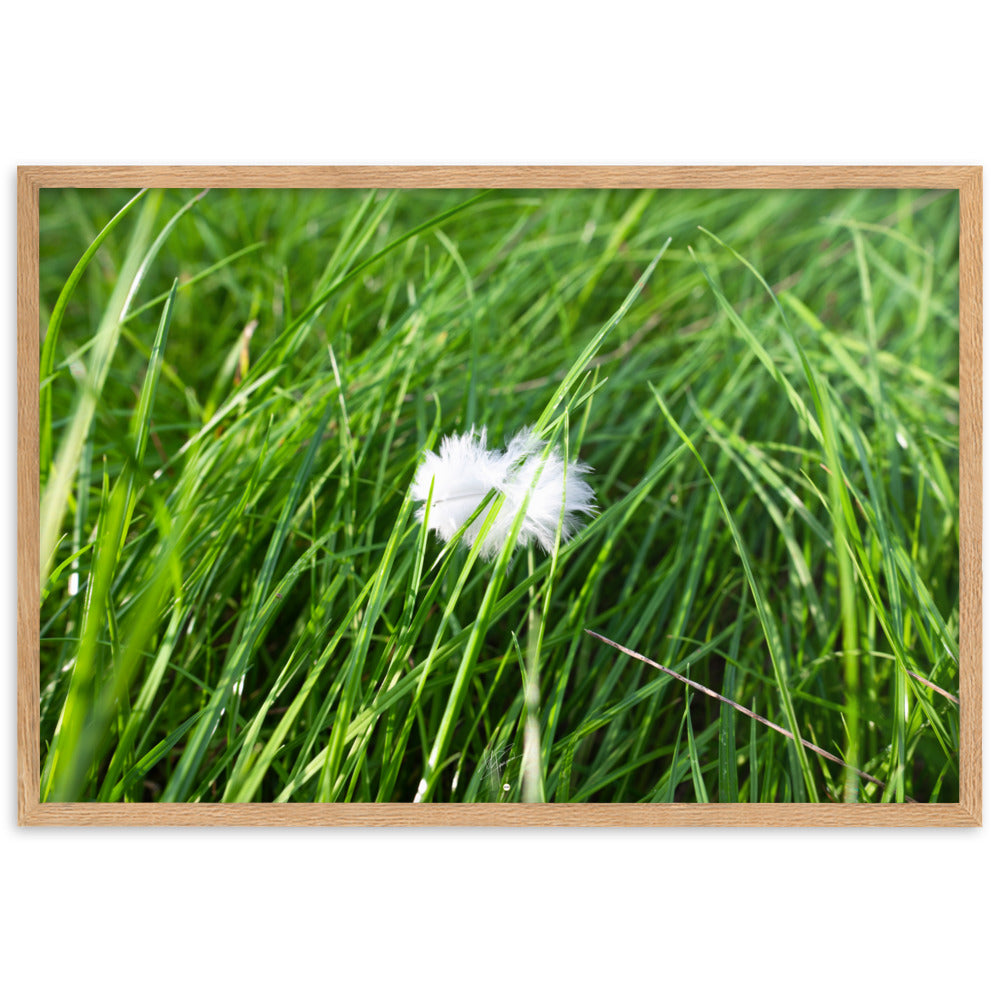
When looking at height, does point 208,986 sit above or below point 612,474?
below

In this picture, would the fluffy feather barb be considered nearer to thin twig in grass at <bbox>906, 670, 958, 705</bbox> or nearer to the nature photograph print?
the nature photograph print

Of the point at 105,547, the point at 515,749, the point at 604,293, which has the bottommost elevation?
the point at 515,749

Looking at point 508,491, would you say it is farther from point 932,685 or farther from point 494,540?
point 932,685

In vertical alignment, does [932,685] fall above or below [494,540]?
below

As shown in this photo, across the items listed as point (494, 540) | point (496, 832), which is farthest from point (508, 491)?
point (496, 832)

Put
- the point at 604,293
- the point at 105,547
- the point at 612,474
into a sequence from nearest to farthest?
the point at 105,547 → the point at 612,474 → the point at 604,293

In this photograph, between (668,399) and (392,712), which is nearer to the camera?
(392,712)

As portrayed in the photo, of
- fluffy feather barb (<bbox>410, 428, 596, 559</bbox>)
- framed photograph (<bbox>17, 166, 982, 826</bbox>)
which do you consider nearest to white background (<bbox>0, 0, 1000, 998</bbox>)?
framed photograph (<bbox>17, 166, 982, 826</bbox>)
